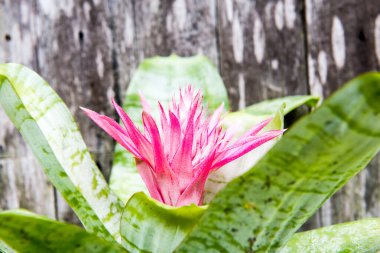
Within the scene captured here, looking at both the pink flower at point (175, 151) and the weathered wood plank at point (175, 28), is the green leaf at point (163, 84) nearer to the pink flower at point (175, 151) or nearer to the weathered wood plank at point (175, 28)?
the weathered wood plank at point (175, 28)

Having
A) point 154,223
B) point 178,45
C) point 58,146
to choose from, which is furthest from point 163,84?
point 154,223

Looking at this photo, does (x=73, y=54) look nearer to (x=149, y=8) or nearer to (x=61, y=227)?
(x=149, y=8)

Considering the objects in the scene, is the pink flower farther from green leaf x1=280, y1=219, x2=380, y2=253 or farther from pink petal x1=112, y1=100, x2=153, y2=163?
green leaf x1=280, y1=219, x2=380, y2=253

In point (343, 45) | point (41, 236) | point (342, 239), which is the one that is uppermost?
point (343, 45)

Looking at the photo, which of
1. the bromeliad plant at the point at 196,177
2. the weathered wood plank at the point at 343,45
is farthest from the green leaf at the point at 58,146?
the weathered wood plank at the point at 343,45

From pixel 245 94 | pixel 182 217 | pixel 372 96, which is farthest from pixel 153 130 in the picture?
pixel 245 94

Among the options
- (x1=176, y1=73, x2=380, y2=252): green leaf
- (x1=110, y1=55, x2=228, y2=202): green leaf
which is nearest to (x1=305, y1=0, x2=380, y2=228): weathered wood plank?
(x1=110, y1=55, x2=228, y2=202): green leaf

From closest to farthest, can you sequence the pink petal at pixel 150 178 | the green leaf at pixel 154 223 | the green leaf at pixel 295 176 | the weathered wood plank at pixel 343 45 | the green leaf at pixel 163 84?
the green leaf at pixel 295 176
the green leaf at pixel 154 223
the pink petal at pixel 150 178
the green leaf at pixel 163 84
the weathered wood plank at pixel 343 45

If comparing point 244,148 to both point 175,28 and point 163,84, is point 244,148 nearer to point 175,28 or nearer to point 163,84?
point 163,84
